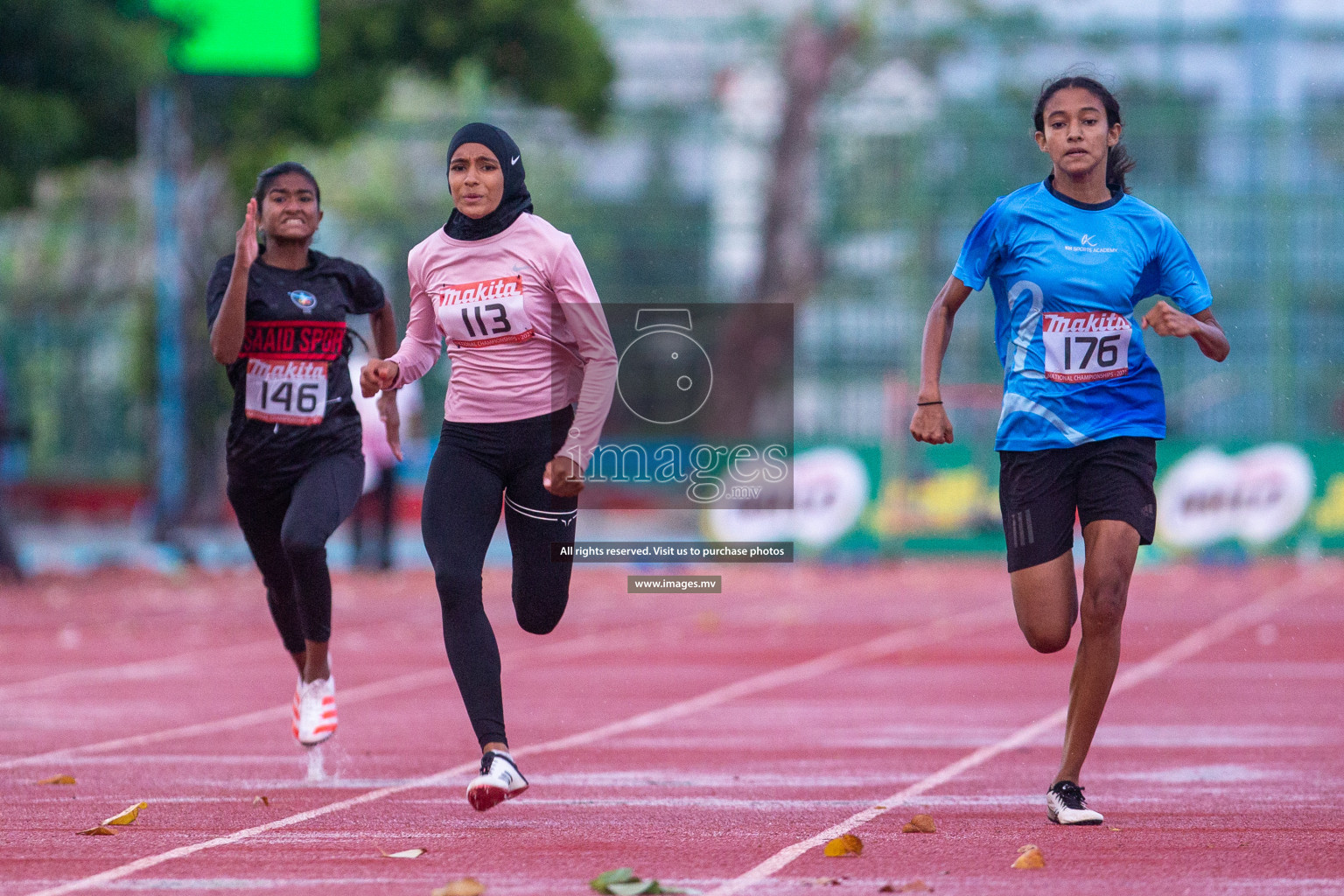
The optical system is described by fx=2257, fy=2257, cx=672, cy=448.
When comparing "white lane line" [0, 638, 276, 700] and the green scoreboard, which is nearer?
"white lane line" [0, 638, 276, 700]

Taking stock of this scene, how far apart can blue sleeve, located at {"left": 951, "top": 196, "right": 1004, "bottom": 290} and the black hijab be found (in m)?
1.37

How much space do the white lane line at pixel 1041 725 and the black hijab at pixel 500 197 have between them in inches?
82.6

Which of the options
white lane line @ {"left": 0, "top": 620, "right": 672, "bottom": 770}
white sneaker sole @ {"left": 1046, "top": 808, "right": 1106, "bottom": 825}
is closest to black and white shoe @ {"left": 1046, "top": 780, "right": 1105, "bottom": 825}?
white sneaker sole @ {"left": 1046, "top": 808, "right": 1106, "bottom": 825}

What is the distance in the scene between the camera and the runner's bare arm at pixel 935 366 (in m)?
6.77

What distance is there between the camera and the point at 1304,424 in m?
23.7

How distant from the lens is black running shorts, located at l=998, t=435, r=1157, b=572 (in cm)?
670

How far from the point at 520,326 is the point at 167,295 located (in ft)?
56.7

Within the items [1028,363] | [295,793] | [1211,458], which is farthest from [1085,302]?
[1211,458]

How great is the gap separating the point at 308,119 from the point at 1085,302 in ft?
61.7

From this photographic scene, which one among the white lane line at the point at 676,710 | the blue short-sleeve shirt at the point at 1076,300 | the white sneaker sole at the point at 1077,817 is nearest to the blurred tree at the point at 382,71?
the white lane line at the point at 676,710

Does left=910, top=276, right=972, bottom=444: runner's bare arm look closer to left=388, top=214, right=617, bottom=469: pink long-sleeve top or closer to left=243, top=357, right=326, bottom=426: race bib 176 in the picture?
left=388, top=214, right=617, bottom=469: pink long-sleeve top

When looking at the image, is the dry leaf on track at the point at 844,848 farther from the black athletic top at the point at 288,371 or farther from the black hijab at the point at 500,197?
the black athletic top at the point at 288,371

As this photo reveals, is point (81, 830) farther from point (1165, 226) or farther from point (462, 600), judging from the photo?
point (1165, 226)

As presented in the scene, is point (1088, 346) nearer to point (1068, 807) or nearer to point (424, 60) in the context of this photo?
point (1068, 807)
